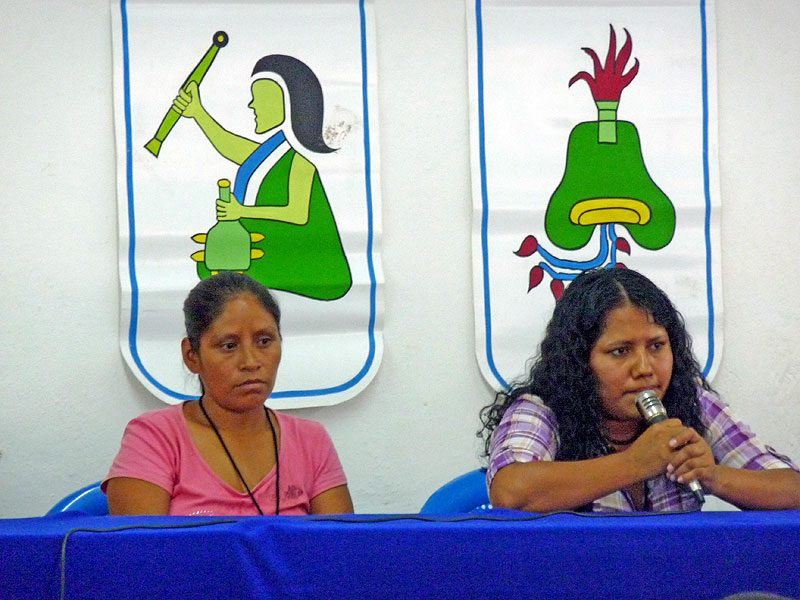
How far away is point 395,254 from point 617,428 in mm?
945

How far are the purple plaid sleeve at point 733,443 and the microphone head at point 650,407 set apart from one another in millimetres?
247

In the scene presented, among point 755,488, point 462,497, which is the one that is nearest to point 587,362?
point 755,488

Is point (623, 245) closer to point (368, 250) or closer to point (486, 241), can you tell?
point (486, 241)

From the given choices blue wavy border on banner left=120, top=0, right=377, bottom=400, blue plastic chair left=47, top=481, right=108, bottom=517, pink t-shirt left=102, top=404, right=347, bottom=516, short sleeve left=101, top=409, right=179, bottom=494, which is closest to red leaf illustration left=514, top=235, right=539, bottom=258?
blue wavy border on banner left=120, top=0, right=377, bottom=400

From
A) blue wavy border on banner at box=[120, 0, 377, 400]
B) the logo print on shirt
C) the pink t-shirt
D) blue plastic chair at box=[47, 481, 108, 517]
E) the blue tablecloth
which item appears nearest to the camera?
the blue tablecloth

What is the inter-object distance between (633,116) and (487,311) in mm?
711

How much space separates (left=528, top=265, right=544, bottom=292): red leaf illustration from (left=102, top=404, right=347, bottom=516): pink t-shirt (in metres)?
0.87

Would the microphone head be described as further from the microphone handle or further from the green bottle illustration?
the green bottle illustration

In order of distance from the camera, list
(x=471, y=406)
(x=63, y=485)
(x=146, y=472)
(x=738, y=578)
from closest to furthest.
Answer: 1. (x=738, y=578)
2. (x=146, y=472)
3. (x=63, y=485)
4. (x=471, y=406)

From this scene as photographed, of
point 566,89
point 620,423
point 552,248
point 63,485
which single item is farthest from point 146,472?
point 566,89

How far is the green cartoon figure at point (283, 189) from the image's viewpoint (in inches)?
97.8

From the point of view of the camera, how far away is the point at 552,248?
2.59 meters

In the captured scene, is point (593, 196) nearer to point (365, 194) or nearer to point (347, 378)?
point (365, 194)

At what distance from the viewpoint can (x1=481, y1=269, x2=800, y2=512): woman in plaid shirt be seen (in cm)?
163
